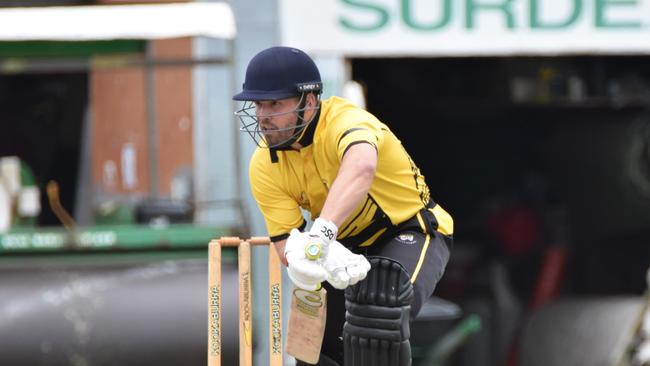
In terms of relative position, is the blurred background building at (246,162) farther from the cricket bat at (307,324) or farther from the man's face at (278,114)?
the man's face at (278,114)

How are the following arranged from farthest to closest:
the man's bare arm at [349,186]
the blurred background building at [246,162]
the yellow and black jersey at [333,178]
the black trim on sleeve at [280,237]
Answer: the blurred background building at [246,162], the black trim on sleeve at [280,237], the yellow and black jersey at [333,178], the man's bare arm at [349,186]

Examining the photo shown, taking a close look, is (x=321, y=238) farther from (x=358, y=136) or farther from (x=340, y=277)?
(x=358, y=136)

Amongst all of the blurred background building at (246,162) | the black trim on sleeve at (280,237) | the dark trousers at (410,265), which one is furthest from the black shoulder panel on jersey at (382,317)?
the blurred background building at (246,162)

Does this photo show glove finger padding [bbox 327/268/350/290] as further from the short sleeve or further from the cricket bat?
the cricket bat

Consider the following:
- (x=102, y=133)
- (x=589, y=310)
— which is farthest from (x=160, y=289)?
(x=589, y=310)

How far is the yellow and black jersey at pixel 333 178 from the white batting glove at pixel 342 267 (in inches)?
16.0

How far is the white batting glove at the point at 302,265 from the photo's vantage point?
5.00m

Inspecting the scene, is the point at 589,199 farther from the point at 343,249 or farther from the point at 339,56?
the point at 343,249

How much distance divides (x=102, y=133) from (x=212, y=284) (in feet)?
20.2

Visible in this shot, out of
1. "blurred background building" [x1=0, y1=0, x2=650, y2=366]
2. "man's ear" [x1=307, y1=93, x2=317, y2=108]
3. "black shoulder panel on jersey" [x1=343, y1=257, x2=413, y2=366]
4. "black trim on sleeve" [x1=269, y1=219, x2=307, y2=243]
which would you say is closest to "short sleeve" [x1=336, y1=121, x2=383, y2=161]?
"man's ear" [x1=307, y1=93, x2=317, y2=108]

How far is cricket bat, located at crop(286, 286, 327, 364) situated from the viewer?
5645 mm

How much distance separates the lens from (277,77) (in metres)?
5.31

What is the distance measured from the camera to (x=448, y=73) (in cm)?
1336

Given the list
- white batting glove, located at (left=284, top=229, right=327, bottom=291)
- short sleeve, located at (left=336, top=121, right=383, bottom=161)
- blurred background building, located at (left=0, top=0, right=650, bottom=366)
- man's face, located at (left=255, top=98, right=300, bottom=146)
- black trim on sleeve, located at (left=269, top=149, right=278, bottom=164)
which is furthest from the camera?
blurred background building, located at (left=0, top=0, right=650, bottom=366)
